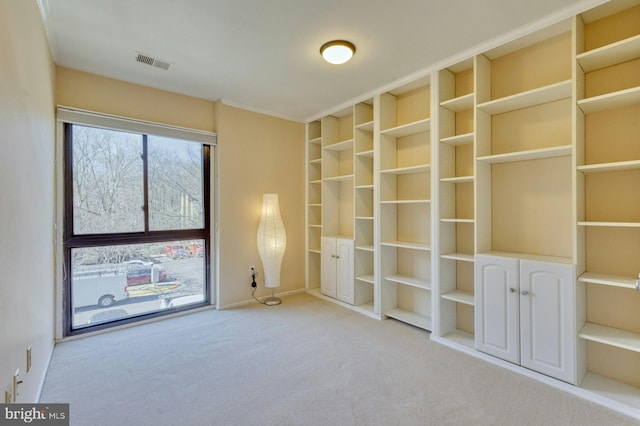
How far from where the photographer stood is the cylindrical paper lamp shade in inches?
Answer: 152

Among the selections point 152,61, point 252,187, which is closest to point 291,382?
point 252,187

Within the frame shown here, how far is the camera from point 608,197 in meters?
2.10

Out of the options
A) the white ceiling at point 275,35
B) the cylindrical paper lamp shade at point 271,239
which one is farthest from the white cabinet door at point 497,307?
the cylindrical paper lamp shade at point 271,239

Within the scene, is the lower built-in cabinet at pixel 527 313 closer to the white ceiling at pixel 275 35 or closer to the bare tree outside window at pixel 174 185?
the white ceiling at pixel 275 35

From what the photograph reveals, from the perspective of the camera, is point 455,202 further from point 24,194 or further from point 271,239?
point 24,194

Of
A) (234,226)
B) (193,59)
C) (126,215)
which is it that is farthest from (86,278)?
(193,59)

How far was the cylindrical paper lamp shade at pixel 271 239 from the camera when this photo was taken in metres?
3.86

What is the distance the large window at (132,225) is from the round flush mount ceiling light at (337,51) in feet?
6.55

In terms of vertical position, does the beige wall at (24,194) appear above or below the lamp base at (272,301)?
above

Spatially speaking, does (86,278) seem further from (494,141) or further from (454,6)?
(494,141)

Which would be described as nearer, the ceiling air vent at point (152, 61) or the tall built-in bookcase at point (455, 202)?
the ceiling air vent at point (152, 61)

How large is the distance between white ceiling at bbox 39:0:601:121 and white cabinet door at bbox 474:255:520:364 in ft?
6.01

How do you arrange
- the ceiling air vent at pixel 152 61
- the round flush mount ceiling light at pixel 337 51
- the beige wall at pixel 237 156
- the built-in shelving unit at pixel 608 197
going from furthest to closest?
the beige wall at pixel 237 156 → the ceiling air vent at pixel 152 61 → the round flush mount ceiling light at pixel 337 51 → the built-in shelving unit at pixel 608 197

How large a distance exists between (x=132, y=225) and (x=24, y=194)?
160cm
